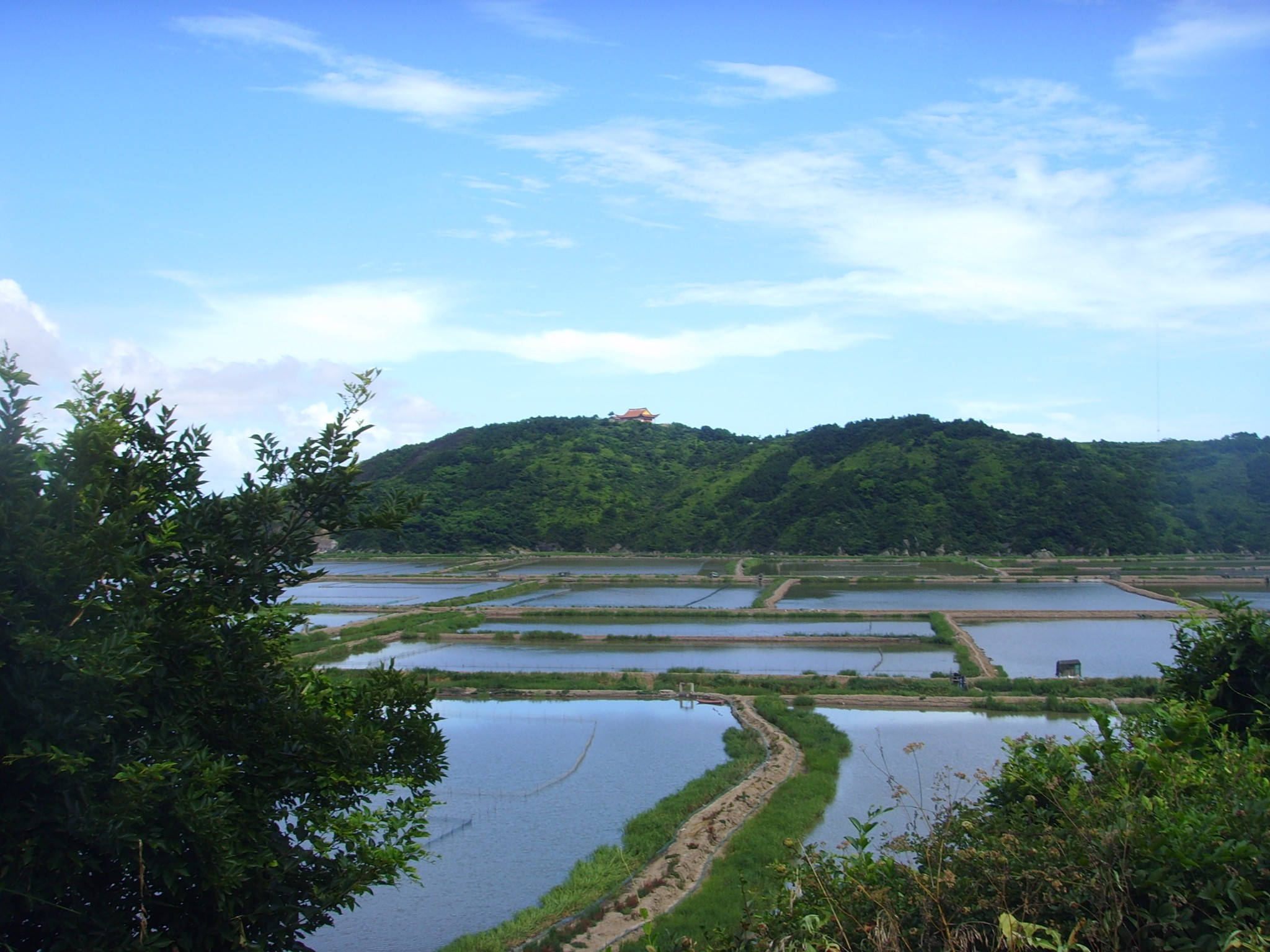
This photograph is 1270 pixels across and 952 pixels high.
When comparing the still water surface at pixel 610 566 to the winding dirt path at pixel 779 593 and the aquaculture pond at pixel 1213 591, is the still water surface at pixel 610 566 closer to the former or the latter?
the winding dirt path at pixel 779 593

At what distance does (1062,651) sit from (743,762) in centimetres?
1327

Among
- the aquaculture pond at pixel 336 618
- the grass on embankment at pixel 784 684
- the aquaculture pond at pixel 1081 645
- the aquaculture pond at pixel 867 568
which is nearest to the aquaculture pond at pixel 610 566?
the aquaculture pond at pixel 867 568

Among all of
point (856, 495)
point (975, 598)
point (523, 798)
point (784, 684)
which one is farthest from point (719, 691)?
point (856, 495)

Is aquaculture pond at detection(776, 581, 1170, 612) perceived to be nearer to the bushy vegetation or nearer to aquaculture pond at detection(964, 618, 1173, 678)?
aquaculture pond at detection(964, 618, 1173, 678)

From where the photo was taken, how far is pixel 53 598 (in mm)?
4508

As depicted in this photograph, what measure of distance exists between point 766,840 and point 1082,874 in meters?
7.64

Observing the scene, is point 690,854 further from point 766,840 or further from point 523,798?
point 523,798

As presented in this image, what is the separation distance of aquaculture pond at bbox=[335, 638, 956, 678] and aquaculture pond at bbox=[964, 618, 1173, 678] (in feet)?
5.84

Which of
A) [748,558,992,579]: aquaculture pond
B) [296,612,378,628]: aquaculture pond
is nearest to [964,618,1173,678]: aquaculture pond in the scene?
[748,558,992,579]: aquaculture pond

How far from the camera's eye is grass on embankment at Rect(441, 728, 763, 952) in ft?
27.0

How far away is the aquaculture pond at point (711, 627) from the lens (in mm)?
27547

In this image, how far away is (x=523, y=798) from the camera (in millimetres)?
12664

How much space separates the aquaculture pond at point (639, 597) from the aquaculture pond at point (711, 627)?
3.13 metres

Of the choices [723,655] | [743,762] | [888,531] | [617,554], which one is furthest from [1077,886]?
[617,554]
